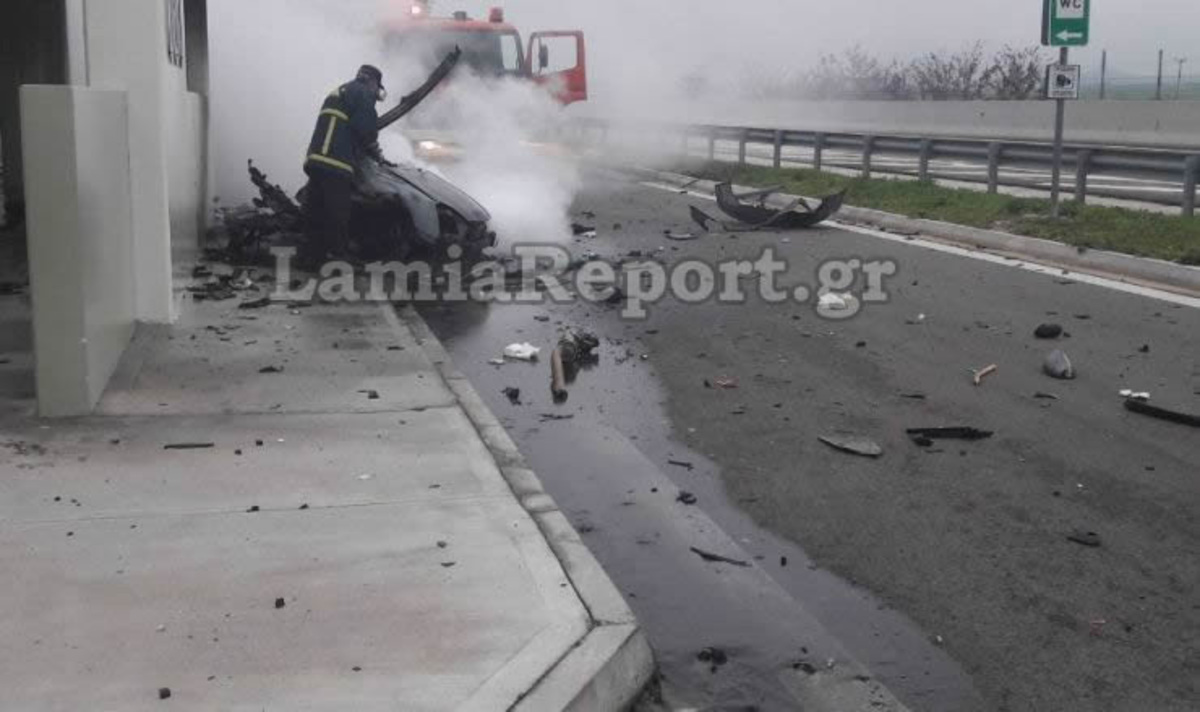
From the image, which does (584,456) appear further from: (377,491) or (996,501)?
(996,501)

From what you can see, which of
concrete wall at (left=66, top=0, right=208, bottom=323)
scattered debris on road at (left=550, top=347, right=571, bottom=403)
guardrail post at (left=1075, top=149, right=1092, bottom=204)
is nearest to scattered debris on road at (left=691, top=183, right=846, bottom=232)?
guardrail post at (left=1075, top=149, right=1092, bottom=204)

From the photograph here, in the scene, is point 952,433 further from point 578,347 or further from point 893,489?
point 578,347

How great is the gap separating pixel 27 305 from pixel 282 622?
21.6ft

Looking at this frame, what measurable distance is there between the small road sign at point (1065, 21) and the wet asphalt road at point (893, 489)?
14.8 ft

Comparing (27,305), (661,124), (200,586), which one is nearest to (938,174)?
(661,124)

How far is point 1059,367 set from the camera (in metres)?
8.24

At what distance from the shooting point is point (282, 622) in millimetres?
4262

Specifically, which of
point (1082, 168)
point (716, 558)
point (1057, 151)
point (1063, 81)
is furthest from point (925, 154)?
point (716, 558)

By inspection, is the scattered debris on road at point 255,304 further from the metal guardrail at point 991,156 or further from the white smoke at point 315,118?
the metal guardrail at point 991,156

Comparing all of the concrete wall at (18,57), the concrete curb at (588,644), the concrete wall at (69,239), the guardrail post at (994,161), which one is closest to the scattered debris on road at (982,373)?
the concrete curb at (588,644)

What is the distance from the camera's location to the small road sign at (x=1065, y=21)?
1424 cm

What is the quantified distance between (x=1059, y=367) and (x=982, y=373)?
434 millimetres

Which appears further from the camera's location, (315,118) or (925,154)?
(925,154)

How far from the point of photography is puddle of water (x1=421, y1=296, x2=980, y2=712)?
4270 millimetres
